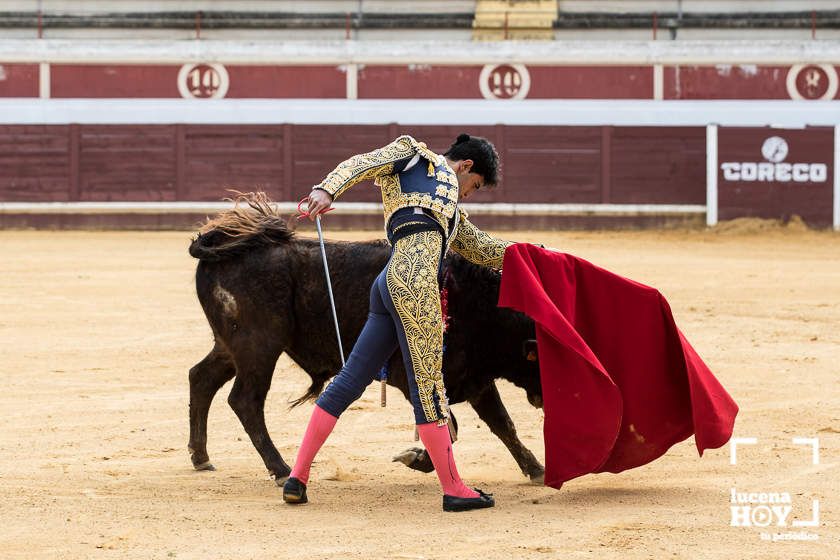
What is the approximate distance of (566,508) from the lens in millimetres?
3383

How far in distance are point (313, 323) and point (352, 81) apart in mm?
11305

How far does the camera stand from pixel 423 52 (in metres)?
14.8

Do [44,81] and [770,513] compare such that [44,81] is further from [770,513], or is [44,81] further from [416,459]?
[770,513]

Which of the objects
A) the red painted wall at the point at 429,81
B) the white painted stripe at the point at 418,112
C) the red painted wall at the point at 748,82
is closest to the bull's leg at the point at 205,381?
the white painted stripe at the point at 418,112

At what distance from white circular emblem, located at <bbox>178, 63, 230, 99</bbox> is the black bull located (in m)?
11.3

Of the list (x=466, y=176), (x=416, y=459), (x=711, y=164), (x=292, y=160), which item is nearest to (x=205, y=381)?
(x=416, y=459)

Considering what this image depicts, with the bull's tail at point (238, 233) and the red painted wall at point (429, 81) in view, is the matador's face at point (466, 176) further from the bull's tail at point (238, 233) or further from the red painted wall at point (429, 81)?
the red painted wall at point (429, 81)

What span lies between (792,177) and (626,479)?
1058 centimetres

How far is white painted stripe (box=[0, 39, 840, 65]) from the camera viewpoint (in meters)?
14.8

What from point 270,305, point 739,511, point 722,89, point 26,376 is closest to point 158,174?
point 722,89

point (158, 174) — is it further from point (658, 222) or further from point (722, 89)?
point (722, 89)

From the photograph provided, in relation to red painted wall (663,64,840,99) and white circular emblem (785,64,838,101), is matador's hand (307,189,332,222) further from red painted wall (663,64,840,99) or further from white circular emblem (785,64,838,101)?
white circular emblem (785,64,838,101)

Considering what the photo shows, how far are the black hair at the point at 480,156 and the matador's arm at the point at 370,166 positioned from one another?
136 mm

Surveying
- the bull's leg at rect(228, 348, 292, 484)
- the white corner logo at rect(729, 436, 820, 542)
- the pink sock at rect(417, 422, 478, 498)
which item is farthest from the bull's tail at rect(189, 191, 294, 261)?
the white corner logo at rect(729, 436, 820, 542)
